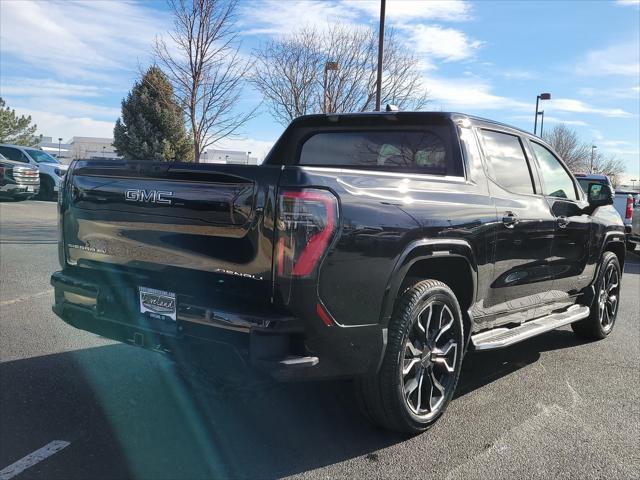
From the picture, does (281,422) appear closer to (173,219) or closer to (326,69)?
(173,219)

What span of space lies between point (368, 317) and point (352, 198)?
634 millimetres

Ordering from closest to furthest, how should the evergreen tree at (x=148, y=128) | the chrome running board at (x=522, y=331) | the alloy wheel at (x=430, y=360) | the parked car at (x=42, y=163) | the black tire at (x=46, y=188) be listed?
the alloy wheel at (x=430, y=360) → the chrome running board at (x=522, y=331) → the parked car at (x=42, y=163) → the black tire at (x=46, y=188) → the evergreen tree at (x=148, y=128)

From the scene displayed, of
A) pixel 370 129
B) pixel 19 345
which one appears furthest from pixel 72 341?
pixel 370 129

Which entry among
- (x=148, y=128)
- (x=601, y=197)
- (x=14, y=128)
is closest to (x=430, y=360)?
(x=601, y=197)

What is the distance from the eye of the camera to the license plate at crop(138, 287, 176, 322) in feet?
10.1

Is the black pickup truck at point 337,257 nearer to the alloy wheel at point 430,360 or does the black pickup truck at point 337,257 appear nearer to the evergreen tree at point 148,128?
the alloy wheel at point 430,360

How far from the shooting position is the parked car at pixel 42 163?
63.2 ft

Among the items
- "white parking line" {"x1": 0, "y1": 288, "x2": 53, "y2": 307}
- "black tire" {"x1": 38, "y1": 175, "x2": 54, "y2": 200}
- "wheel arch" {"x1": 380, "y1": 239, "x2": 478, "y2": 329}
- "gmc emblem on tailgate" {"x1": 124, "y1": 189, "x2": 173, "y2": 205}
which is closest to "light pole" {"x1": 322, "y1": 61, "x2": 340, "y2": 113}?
"black tire" {"x1": 38, "y1": 175, "x2": 54, "y2": 200}

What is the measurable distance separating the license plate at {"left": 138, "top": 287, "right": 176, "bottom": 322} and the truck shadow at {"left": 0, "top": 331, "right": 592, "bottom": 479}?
19.9 inches

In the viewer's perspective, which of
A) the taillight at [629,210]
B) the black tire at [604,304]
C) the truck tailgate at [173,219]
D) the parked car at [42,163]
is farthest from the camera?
the parked car at [42,163]

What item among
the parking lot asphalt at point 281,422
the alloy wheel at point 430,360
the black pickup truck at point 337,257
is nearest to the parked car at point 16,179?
the parking lot asphalt at point 281,422

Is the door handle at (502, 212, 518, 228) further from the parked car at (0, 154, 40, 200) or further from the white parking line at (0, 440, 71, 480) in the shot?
the parked car at (0, 154, 40, 200)

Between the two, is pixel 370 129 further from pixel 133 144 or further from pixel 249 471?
pixel 133 144

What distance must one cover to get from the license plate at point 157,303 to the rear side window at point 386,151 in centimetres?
202
